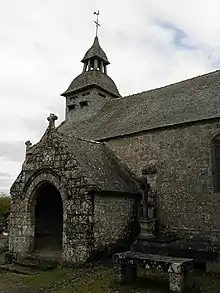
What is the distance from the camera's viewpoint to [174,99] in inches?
592

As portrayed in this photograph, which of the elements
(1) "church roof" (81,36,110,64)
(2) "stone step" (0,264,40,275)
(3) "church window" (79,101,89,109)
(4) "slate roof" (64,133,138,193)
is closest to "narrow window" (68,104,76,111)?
(3) "church window" (79,101,89,109)

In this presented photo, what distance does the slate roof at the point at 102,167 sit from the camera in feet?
37.3

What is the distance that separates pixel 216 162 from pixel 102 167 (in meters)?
4.22

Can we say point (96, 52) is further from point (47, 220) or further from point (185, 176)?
point (185, 176)

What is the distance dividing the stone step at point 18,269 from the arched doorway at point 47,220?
4.24 ft

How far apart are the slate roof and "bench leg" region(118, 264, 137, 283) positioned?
10.1 feet

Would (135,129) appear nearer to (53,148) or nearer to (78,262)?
(53,148)

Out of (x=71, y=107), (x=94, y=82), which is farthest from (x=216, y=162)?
(x=71, y=107)

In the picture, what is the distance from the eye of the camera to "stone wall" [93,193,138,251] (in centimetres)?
1073

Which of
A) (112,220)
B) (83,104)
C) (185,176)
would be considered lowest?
(112,220)

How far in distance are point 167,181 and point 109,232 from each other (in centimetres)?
305

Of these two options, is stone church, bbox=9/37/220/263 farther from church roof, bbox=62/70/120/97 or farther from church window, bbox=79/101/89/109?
church roof, bbox=62/70/120/97

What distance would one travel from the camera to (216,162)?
11.6 m

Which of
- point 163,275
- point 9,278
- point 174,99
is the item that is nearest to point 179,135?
point 174,99
